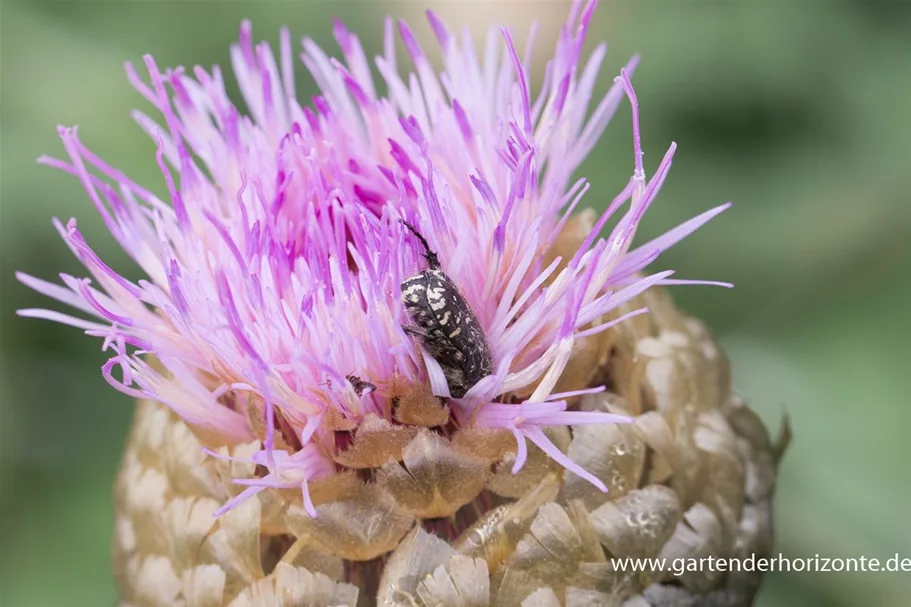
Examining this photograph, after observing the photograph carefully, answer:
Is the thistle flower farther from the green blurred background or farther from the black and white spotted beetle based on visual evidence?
the green blurred background

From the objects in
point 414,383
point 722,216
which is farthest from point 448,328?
point 722,216

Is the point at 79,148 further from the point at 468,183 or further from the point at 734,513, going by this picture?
the point at 734,513

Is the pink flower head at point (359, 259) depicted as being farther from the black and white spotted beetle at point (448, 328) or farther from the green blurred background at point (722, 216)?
the green blurred background at point (722, 216)

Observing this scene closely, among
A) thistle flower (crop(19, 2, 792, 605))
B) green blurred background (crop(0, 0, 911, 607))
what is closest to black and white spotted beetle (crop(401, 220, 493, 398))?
thistle flower (crop(19, 2, 792, 605))

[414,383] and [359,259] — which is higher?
[359,259]

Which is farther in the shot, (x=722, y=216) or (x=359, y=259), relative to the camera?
(x=722, y=216)

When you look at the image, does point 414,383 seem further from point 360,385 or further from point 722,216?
point 722,216

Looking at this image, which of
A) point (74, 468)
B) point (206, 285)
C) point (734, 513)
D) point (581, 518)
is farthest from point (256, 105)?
point (74, 468)

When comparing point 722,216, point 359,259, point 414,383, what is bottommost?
point 722,216
